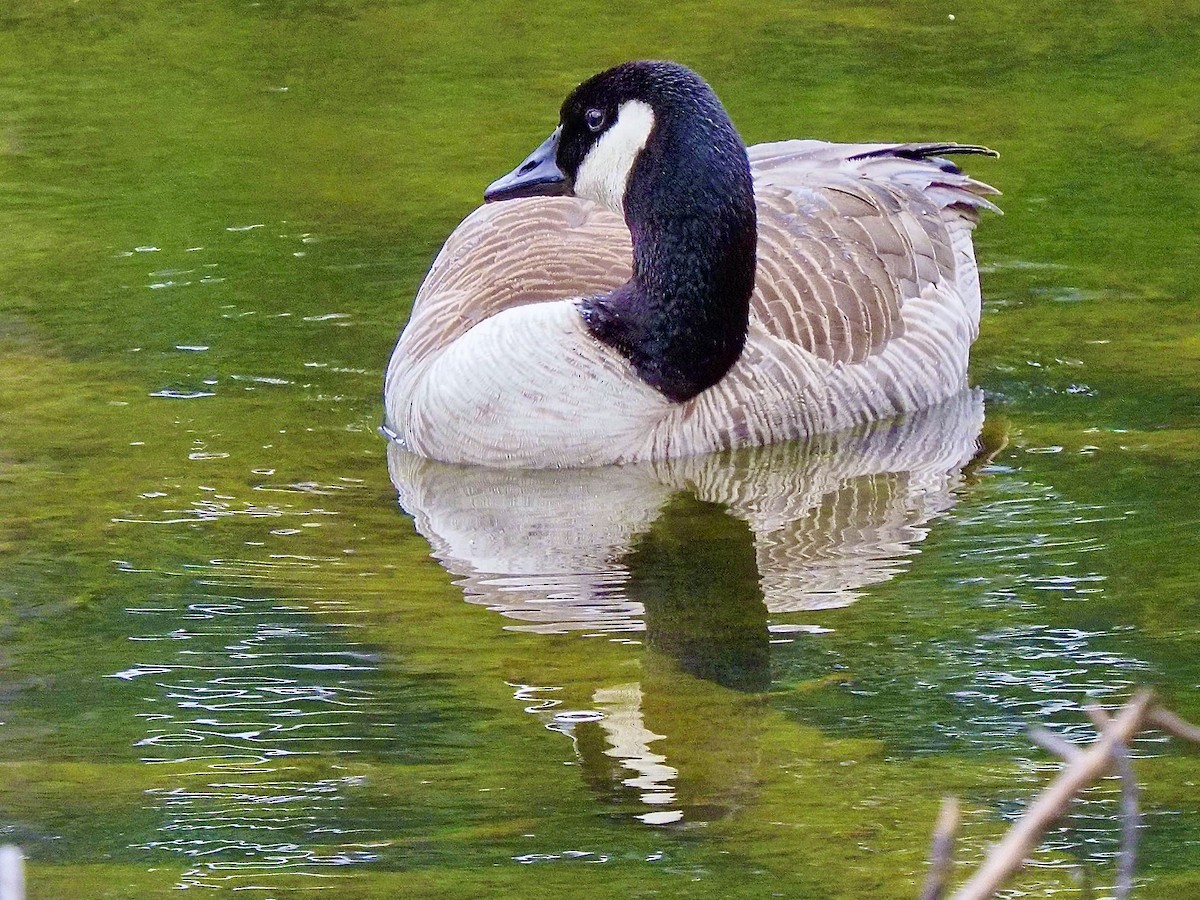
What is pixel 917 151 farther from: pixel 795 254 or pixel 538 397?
pixel 538 397

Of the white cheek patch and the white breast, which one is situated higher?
the white cheek patch

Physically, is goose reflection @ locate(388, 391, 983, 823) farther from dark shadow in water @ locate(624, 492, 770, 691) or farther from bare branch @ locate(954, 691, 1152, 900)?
bare branch @ locate(954, 691, 1152, 900)

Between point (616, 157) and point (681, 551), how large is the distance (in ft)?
4.57

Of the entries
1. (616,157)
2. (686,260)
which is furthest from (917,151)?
(686,260)

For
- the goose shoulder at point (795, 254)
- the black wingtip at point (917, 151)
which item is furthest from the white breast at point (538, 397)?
the black wingtip at point (917, 151)

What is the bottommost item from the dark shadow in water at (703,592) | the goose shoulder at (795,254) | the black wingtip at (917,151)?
the dark shadow in water at (703,592)

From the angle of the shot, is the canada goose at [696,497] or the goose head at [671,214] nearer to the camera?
the canada goose at [696,497]

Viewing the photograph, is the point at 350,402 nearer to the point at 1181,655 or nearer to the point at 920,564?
the point at 920,564

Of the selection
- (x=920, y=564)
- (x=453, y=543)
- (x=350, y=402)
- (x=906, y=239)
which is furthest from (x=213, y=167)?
(x=920, y=564)

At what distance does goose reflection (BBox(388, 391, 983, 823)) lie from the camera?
462cm

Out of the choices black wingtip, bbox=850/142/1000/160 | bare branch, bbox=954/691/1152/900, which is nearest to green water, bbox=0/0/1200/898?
black wingtip, bbox=850/142/1000/160

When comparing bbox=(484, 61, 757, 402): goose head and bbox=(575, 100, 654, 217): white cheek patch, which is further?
bbox=(575, 100, 654, 217): white cheek patch

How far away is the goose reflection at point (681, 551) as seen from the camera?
462 centimetres

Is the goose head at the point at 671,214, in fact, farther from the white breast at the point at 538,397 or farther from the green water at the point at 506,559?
the green water at the point at 506,559
